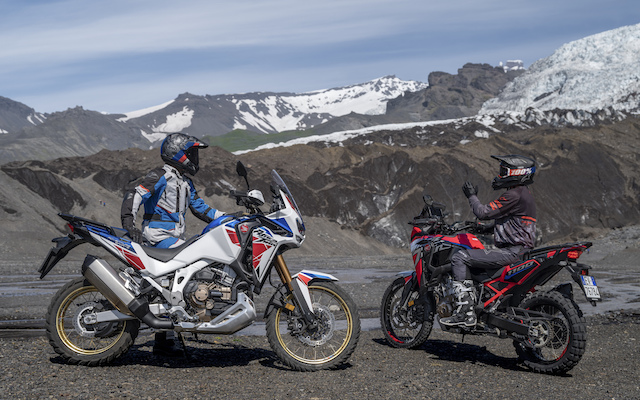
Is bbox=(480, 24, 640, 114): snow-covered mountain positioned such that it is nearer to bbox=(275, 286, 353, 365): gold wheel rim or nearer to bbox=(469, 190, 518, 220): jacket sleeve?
bbox=(469, 190, 518, 220): jacket sleeve

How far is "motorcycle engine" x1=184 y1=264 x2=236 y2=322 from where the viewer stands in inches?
283

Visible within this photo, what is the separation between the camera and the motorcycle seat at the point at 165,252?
726 centimetres

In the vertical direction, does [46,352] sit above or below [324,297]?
below

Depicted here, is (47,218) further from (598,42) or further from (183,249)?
(598,42)

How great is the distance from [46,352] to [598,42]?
599 ft

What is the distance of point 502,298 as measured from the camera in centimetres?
812

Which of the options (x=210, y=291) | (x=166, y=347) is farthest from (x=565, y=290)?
(x=166, y=347)

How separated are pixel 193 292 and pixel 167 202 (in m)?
1.18

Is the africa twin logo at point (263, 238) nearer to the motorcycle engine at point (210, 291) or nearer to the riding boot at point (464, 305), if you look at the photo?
the motorcycle engine at point (210, 291)

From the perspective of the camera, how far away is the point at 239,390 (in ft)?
20.9

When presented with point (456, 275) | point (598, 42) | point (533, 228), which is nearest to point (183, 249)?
point (456, 275)

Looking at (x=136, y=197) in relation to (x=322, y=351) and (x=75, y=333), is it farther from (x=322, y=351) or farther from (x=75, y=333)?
(x=322, y=351)

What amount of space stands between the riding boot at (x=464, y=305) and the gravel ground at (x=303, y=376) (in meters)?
0.50

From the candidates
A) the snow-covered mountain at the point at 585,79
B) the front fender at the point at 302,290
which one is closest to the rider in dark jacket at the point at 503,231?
the front fender at the point at 302,290
